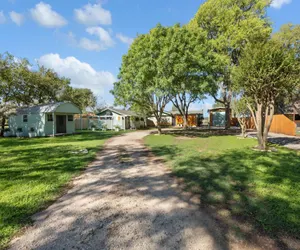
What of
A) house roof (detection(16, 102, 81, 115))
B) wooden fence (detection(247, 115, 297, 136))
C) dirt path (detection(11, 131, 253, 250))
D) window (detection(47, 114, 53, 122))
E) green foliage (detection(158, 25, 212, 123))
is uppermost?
green foliage (detection(158, 25, 212, 123))

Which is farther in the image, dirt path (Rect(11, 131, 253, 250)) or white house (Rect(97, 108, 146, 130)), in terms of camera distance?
white house (Rect(97, 108, 146, 130))

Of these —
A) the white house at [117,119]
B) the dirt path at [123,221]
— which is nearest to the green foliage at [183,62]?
the dirt path at [123,221]

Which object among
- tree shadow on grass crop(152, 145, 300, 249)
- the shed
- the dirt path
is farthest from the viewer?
the shed

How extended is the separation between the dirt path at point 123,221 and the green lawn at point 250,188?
48 centimetres

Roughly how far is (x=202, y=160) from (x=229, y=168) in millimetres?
1115

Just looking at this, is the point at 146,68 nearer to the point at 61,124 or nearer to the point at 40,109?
the point at 40,109

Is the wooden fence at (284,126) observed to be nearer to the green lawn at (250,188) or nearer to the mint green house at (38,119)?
the green lawn at (250,188)

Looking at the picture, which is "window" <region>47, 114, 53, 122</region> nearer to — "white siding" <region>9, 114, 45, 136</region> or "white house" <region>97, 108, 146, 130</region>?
"white siding" <region>9, 114, 45, 136</region>

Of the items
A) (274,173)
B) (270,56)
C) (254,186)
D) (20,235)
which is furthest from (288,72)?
(20,235)

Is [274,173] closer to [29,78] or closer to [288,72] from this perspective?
[288,72]

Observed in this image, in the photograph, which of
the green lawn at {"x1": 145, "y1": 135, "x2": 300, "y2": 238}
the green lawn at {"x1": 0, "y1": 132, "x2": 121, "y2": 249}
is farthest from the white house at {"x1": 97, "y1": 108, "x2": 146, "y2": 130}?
the green lawn at {"x1": 145, "y1": 135, "x2": 300, "y2": 238}

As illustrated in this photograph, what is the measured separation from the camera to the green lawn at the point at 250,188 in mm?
2783

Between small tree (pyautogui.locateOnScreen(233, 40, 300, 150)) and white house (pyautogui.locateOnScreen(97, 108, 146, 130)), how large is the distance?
17.5m

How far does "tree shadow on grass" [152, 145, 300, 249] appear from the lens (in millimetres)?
2631
